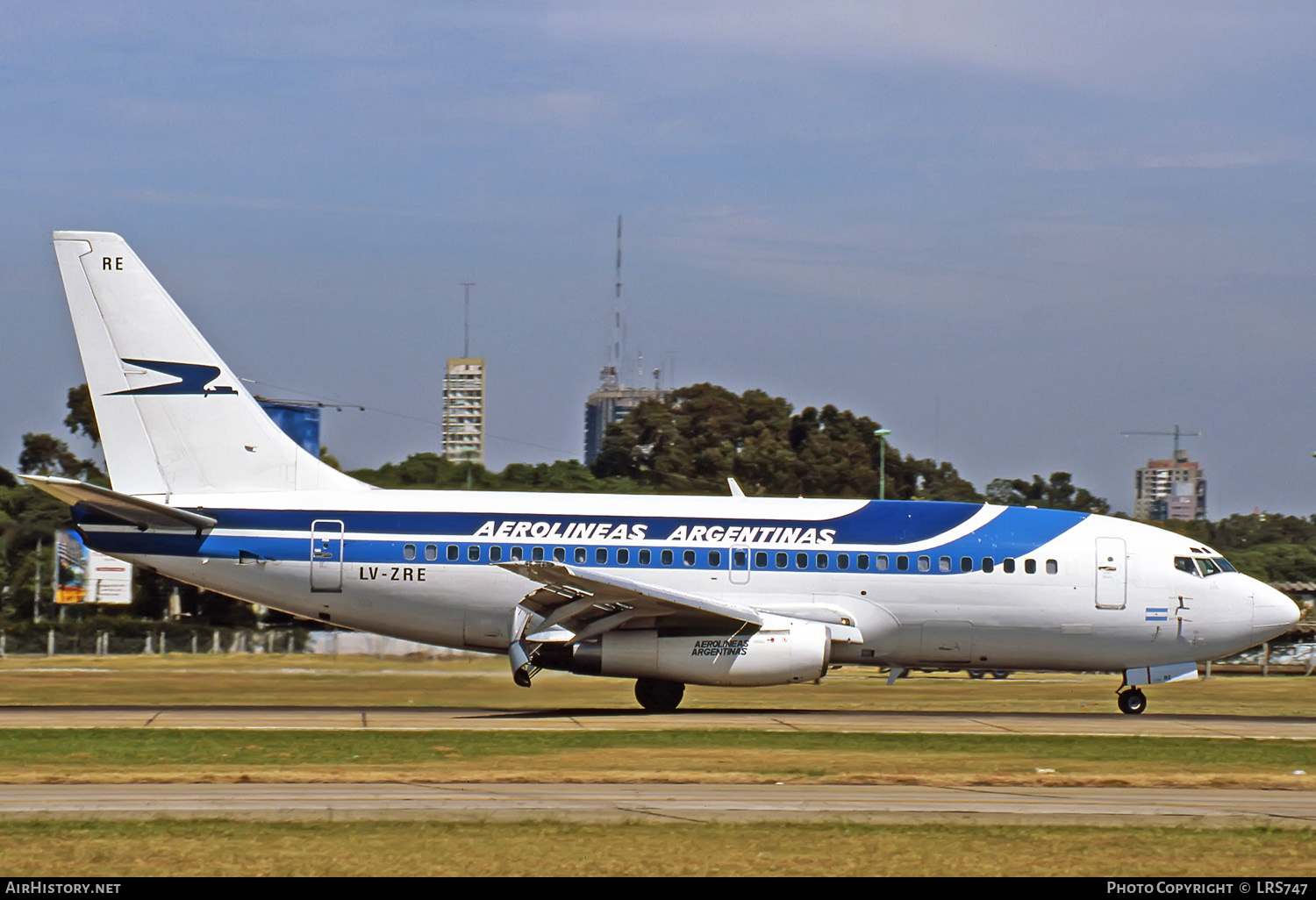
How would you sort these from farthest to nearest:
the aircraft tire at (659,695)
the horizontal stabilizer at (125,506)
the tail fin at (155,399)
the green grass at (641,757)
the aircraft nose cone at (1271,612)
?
1. the aircraft nose cone at (1271,612)
2. the tail fin at (155,399)
3. the aircraft tire at (659,695)
4. the horizontal stabilizer at (125,506)
5. the green grass at (641,757)

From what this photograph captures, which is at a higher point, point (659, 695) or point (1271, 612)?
point (1271, 612)

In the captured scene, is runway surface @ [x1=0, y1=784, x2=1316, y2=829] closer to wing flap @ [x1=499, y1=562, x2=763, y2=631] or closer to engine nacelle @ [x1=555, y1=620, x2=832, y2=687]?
wing flap @ [x1=499, y1=562, x2=763, y2=631]

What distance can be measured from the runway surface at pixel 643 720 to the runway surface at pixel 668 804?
6617 millimetres

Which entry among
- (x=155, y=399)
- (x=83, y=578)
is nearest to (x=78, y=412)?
(x=83, y=578)

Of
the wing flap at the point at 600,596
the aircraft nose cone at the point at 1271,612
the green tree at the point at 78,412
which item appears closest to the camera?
the wing flap at the point at 600,596

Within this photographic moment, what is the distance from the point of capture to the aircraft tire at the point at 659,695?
92.4ft

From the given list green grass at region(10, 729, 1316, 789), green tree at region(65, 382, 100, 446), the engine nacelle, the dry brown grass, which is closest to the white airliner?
the engine nacelle

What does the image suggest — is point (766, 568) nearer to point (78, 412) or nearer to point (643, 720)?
point (643, 720)

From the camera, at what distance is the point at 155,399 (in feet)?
94.7

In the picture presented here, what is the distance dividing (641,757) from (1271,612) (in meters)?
15.1

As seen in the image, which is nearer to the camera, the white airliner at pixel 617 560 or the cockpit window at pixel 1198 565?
the white airliner at pixel 617 560

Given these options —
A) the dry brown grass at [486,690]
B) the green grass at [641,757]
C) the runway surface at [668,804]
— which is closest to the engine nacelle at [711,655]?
the dry brown grass at [486,690]

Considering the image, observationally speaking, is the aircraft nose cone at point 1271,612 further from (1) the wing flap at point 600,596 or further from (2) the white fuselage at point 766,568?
(1) the wing flap at point 600,596
